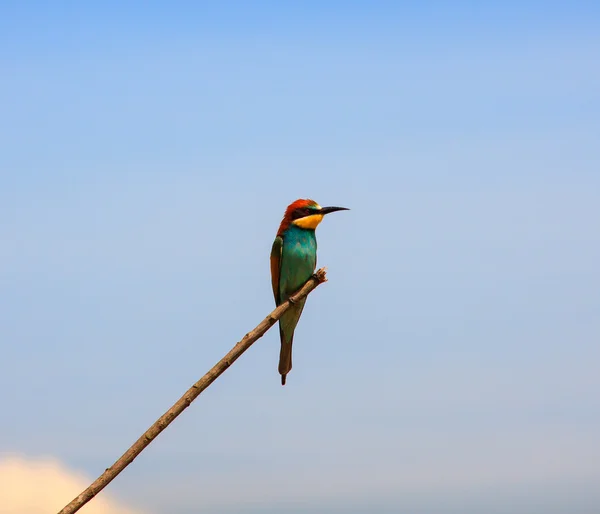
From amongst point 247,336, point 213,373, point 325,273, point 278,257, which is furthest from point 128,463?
point 278,257

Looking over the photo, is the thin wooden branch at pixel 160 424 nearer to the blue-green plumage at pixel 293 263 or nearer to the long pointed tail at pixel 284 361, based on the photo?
the long pointed tail at pixel 284 361

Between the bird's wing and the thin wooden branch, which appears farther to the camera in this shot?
the bird's wing

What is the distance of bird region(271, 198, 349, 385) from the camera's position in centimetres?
758

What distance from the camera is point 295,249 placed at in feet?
24.9

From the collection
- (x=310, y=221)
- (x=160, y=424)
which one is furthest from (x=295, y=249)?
(x=160, y=424)

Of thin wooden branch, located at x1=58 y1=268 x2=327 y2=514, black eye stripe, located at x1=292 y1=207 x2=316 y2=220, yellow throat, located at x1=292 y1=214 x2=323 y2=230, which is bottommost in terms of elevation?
thin wooden branch, located at x1=58 y1=268 x2=327 y2=514

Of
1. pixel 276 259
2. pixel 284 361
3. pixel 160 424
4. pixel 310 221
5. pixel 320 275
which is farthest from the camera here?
pixel 276 259

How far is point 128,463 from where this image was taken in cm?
482

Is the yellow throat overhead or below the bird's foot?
overhead

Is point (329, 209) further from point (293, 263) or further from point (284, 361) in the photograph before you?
point (284, 361)

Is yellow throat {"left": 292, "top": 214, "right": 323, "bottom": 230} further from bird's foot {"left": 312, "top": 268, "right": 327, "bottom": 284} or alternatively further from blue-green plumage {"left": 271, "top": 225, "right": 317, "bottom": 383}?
bird's foot {"left": 312, "top": 268, "right": 327, "bottom": 284}

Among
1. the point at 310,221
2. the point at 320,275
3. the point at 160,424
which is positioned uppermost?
the point at 310,221

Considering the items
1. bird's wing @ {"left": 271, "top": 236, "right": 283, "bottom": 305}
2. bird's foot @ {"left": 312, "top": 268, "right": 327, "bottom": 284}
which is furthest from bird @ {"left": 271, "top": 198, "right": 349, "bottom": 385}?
bird's foot @ {"left": 312, "top": 268, "right": 327, "bottom": 284}

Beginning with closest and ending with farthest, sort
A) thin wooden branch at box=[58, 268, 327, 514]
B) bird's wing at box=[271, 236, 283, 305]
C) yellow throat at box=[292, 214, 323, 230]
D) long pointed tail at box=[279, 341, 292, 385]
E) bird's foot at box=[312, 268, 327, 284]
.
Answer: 1. thin wooden branch at box=[58, 268, 327, 514]
2. bird's foot at box=[312, 268, 327, 284]
3. long pointed tail at box=[279, 341, 292, 385]
4. yellow throat at box=[292, 214, 323, 230]
5. bird's wing at box=[271, 236, 283, 305]
